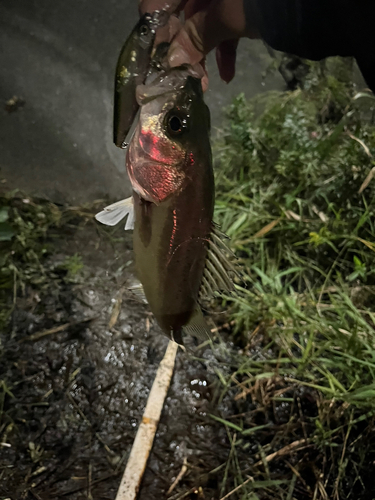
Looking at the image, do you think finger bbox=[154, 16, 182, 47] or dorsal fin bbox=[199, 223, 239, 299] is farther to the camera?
dorsal fin bbox=[199, 223, 239, 299]

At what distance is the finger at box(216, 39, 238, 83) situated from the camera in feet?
3.00

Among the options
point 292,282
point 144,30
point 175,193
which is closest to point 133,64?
point 144,30

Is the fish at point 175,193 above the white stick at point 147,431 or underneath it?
above

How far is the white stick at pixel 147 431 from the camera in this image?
132 centimetres

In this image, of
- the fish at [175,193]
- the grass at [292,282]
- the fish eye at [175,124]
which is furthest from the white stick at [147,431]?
the fish eye at [175,124]

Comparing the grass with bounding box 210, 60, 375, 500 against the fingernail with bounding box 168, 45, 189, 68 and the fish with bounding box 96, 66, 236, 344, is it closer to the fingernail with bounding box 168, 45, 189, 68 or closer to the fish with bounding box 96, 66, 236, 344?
the fish with bounding box 96, 66, 236, 344

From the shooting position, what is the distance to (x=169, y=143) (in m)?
0.83

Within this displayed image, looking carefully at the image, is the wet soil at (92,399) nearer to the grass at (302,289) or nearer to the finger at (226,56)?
the grass at (302,289)

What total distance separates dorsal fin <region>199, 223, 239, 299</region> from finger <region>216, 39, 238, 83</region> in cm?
49

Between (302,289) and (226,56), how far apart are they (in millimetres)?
1374

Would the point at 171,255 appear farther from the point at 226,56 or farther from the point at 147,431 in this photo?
the point at 147,431

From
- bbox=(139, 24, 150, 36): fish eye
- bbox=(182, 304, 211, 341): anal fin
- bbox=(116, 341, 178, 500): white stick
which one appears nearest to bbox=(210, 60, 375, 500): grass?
bbox=(116, 341, 178, 500): white stick

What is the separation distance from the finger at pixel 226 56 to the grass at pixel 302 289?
32.0 inches

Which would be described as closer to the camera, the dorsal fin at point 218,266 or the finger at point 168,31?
the finger at point 168,31
